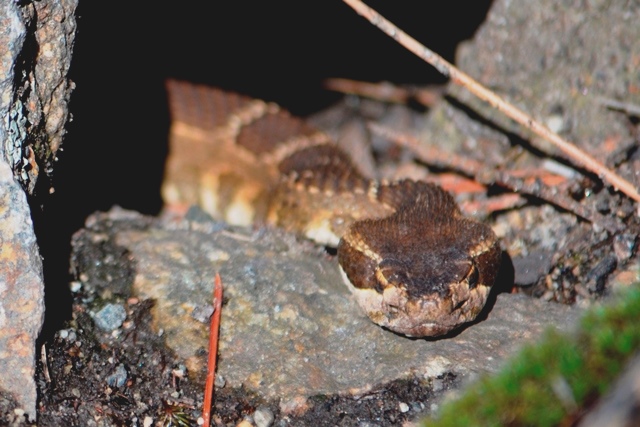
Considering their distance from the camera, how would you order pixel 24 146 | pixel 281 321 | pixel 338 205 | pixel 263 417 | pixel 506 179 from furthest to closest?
pixel 338 205
pixel 506 179
pixel 281 321
pixel 24 146
pixel 263 417

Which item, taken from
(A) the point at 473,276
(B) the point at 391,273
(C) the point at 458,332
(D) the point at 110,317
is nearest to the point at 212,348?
(D) the point at 110,317

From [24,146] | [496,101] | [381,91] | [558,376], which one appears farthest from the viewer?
[381,91]

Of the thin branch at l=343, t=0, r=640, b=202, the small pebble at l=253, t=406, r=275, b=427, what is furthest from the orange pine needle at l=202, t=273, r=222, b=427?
the thin branch at l=343, t=0, r=640, b=202

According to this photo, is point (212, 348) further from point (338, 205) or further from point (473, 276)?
point (338, 205)

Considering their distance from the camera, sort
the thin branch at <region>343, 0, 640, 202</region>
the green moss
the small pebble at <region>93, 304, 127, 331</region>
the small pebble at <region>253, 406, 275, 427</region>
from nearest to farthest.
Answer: the green moss, the small pebble at <region>253, 406, 275, 427</region>, the small pebble at <region>93, 304, 127, 331</region>, the thin branch at <region>343, 0, 640, 202</region>

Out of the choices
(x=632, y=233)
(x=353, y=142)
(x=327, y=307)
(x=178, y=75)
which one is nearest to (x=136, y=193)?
(x=178, y=75)

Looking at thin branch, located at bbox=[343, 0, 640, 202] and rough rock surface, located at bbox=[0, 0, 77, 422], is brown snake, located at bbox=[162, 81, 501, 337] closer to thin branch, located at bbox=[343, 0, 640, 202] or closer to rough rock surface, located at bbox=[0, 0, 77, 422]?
thin branch, located at bbox=[343, 0, 640, 202]
